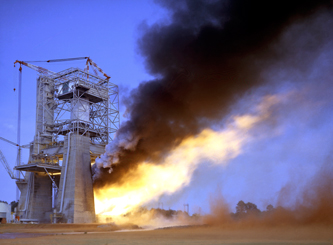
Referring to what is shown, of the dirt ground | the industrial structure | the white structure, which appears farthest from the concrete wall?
the dirt ground

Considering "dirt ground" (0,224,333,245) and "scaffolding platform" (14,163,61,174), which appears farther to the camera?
"scaffolding platform" (14,163,61,174)

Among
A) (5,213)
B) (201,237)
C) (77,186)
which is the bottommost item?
(201,237)

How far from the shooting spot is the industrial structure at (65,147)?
76125 mm

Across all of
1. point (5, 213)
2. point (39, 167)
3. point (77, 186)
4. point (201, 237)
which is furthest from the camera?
point (5, 213)

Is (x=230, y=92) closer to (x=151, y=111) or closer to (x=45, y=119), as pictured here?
(x=151, y=111)

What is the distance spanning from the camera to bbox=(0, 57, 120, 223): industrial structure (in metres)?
76.1

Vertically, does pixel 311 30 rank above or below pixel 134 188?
above

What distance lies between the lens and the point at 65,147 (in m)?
80.1

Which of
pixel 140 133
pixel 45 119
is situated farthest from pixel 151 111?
Answer: pixel 45 119

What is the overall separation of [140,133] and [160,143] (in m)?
5.31

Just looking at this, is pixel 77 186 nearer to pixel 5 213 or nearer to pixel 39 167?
pixel 39 167

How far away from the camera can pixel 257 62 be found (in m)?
52.8

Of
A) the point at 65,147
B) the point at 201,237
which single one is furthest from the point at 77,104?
the point at 201,237

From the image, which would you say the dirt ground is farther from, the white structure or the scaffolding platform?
the white structure
